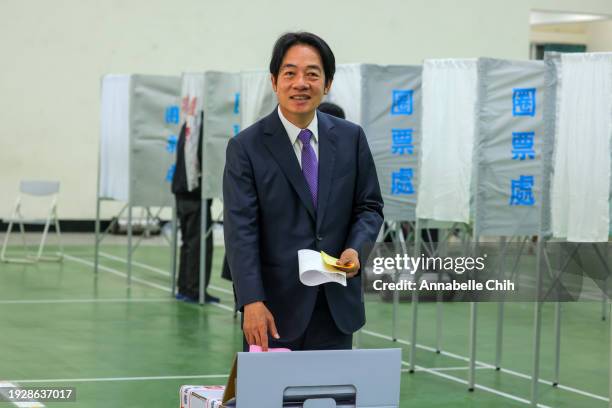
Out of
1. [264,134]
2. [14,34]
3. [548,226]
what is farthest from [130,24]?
[264,134]

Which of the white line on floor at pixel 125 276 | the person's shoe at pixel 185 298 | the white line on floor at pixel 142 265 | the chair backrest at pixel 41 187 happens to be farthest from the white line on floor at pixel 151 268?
the chair backrest at pixel 41 187

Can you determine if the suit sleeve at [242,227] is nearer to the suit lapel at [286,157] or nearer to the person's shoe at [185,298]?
the suit lapel at [286,157]

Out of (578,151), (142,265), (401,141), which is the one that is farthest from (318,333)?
(142,265)

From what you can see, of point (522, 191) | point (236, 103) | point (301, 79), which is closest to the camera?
point (301, 79)

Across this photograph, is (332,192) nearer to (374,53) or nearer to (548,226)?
(548,226)

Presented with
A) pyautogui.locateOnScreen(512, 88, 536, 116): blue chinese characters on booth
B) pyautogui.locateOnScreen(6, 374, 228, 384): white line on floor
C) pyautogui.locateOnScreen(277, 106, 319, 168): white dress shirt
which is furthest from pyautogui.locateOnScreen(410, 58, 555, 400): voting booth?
pyautogui.locateOnScreen(277, 106, 319, 168): white dress shirt

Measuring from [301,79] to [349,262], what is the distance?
21.2 inches

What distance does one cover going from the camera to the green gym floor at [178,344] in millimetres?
6332

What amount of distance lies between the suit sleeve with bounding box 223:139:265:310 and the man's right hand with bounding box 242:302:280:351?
21mm

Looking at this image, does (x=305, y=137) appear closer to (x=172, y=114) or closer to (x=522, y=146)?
(x=522, y=146)

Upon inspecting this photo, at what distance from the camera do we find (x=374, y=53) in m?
16.9

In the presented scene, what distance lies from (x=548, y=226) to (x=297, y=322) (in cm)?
319

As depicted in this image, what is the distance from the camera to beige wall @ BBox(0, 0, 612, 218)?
15.0 meters

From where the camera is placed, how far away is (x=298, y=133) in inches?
125
